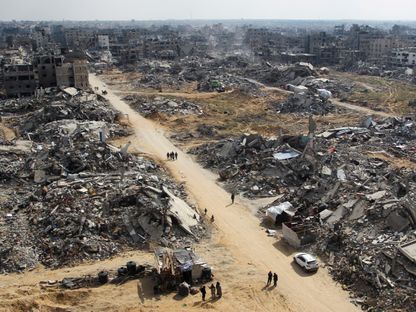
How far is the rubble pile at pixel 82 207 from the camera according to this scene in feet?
71.5

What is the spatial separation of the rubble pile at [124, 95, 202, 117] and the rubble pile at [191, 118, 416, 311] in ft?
51.8

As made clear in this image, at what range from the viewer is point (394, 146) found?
38344 mm

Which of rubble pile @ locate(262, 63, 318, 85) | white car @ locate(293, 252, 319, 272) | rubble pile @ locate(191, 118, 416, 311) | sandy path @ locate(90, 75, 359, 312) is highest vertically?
rubble pile @ locate(262, 63, 318, 85)

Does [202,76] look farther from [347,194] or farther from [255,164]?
[347,194]

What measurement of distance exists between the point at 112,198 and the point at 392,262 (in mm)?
14019

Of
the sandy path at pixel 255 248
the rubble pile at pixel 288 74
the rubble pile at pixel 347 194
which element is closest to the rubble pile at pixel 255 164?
the rubble pile at pixel 347 194

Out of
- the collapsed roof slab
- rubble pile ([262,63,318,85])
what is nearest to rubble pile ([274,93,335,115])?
rubble pile ([262,63,318,85])

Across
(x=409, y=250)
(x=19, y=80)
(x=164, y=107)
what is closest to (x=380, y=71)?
(x=164, y=107)

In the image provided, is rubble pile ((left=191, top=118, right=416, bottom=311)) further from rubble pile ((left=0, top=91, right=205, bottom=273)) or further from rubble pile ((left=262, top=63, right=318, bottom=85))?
rubble pile ((left=262, top=63, right=318, bottom=85))

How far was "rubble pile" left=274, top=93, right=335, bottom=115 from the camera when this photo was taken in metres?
55.2

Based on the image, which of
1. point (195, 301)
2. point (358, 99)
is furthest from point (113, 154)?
point (358, 99)

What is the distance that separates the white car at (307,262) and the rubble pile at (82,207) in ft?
17.6

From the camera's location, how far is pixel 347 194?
25.7m

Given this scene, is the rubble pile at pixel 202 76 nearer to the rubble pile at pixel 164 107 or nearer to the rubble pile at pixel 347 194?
the rubble pile at pixel 164 107
